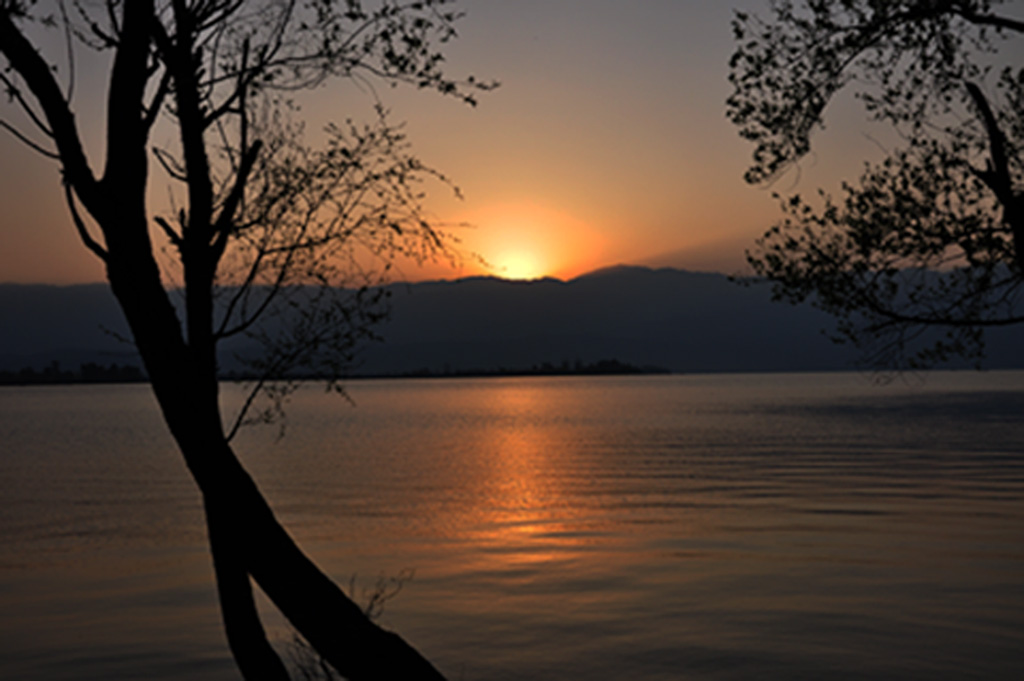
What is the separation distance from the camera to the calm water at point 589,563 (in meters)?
19.6

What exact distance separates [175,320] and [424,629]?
14.0m

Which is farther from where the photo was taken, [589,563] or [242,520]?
[589,563]

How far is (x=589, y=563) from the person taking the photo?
2897 cm

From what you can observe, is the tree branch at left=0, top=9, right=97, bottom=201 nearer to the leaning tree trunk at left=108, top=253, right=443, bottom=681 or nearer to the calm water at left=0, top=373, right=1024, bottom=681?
the leaning tree trunk at left=108, top=253, right=443, bottom=681

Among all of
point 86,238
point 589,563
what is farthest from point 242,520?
point 589,563

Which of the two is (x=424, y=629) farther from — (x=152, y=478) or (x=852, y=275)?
(x=152, y=478)

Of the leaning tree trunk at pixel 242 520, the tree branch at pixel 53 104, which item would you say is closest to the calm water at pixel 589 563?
the leaning tree trunk at pixel 242 520

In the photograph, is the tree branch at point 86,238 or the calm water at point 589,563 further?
the calm water at point 589,563

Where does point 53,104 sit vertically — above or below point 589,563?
above

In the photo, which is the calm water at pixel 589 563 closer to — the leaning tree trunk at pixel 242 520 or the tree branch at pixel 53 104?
the leaning tree trunk at pixel 242 520

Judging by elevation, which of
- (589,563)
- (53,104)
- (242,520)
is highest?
→ (53,104)

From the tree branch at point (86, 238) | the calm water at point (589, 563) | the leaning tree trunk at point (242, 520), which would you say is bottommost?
the calm water at point (589, 563)

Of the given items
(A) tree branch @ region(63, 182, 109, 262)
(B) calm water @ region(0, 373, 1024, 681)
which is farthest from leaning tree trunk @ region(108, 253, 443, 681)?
(B) calm water @ region(0, 373, 1024, 681)

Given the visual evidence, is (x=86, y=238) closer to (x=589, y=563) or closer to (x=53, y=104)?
(x=53, y=104)
